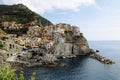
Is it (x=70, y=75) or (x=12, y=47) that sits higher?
(x=12, y=47)

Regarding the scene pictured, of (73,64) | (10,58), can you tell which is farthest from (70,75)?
(10,58)

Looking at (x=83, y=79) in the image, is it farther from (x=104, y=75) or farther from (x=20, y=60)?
(x=20, y=60)

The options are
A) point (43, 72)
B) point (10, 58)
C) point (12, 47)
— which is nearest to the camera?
A: point (43, 72)

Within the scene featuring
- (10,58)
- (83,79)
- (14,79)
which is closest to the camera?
(14,79)

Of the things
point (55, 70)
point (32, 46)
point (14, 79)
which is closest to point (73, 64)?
point (55, 70)

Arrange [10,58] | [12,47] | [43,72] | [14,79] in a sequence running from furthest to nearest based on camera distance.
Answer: [12,47]
[10,58]
[43,72]
[14,79]

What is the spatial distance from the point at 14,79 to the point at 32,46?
163 m

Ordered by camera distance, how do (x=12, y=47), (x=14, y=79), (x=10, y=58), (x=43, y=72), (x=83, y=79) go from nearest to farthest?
(x=14, y=79) → (x=83, y=79) → (x=43, y=72) → (x=10, y=58) → (x=12, y=47)

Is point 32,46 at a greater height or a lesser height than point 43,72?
greater

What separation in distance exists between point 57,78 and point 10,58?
47947 millimetres

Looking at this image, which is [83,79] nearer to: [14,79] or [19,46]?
[19,46]

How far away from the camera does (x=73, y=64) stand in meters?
175

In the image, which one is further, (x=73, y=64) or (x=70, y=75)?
(x=73, y=64)

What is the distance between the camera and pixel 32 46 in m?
199
